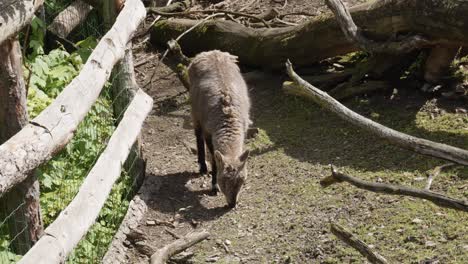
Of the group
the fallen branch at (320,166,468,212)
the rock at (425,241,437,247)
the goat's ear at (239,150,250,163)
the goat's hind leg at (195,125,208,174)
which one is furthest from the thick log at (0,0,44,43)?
the goat's hind leg at (195,125,208,174)

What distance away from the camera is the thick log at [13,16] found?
5.11 metres

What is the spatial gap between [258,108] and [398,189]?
6.11m

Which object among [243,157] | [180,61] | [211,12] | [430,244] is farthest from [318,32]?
[430,244]

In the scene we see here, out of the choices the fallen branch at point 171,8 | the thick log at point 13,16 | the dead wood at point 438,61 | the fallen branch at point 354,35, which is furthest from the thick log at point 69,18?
A: the thick log at point 13,16

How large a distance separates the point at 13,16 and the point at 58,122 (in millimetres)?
753

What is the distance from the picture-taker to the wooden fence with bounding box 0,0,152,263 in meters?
4.75

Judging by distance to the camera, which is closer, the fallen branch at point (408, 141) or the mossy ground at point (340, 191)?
the fallen branch at point (408, 141)

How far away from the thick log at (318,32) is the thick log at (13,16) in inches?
193

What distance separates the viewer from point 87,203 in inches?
227

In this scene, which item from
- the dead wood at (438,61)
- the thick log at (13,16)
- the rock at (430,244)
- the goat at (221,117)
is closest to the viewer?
the thick log at (13,16)

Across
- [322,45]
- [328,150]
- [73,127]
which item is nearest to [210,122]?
[328,150]

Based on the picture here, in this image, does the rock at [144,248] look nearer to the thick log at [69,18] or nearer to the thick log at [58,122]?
the thick log at [58,122]

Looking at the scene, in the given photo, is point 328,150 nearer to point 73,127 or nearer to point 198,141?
point 198,141

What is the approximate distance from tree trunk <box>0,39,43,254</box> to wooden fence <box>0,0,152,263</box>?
0.65ft
